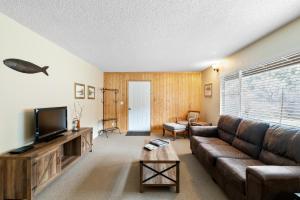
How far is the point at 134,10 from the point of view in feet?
6.39

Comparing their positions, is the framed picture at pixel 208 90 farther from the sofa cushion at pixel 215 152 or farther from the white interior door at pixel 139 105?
the sofa cushion at pixel 215 152

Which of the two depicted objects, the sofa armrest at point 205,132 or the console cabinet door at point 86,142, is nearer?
the console cabinet door at point 86,142

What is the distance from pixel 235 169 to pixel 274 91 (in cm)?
158

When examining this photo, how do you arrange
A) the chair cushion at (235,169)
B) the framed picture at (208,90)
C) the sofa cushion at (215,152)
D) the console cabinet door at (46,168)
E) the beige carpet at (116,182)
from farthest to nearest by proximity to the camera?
the framed picture at (208,90)
the sofa cushion at (215,152)
the beige carpet at (116,182)
the console cabinet door at (46,168)
the chair cushion at (235,169)

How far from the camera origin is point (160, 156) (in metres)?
2.39

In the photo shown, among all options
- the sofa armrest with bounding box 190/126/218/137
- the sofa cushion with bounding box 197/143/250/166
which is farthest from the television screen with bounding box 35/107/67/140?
the sofa armrest with bounding box 190/126/218/137

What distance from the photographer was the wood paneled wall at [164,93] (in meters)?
6.19

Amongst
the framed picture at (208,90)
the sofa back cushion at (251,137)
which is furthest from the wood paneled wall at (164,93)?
the sofa back cushion at (251,137)

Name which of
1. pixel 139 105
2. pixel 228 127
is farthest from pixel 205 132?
pixel 139 105

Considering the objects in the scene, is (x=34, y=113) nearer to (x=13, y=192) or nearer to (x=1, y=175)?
(x=1, y=175)

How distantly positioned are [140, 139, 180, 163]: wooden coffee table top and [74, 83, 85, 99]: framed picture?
2.40m

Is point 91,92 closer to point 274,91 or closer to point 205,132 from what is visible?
point 205,132

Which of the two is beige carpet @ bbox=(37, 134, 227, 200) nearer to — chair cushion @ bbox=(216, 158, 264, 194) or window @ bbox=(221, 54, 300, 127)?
chair cushion @ bbox=(216, 158, 264, 194)

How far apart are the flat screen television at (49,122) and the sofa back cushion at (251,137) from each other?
128 inches
